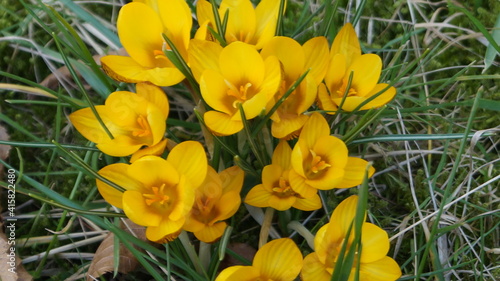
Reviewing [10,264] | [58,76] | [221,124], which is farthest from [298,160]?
[58,76]

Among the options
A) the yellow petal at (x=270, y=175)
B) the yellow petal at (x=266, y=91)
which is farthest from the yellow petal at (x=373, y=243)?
the yellow petal at (x=266, y=91)

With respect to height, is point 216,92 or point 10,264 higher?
point 216,92

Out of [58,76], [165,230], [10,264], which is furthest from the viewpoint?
[58,76]

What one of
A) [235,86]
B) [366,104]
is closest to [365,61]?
[366,104]

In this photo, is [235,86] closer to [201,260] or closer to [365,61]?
[365,61]

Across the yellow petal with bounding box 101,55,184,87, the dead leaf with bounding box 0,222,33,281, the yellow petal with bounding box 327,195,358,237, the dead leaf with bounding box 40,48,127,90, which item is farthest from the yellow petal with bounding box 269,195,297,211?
the dead leaf with bounding box 40,48,127,90

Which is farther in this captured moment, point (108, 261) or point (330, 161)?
point (108, 261)

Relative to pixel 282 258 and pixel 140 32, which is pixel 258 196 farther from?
pixel 140 32

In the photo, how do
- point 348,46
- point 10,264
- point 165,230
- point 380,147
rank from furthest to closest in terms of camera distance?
point 380,147 < point 10,264 < point 348,46 < point 165,230
